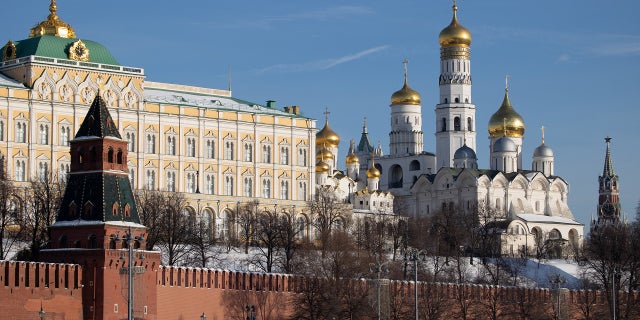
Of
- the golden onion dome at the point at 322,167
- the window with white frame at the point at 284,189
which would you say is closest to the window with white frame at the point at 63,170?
the window with white frame at the point at 284,189

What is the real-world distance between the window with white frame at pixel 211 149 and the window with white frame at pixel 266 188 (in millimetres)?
4373

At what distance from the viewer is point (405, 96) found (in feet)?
537

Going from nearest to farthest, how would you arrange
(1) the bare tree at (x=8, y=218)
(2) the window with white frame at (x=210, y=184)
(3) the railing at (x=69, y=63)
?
(1) the bare tree at (x=8, y=218) → (3) the railing at (x=69, y=63) → (2) the window with white frame at (x=210, y=184)

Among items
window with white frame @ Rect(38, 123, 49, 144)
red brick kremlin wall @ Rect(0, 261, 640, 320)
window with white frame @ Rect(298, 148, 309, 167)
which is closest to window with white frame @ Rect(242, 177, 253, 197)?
window with white frame @ Rect(298, 148, 309, 167)

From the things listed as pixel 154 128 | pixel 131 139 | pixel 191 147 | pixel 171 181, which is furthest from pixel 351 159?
pixel 131 139

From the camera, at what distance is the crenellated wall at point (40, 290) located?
7556 centimetres

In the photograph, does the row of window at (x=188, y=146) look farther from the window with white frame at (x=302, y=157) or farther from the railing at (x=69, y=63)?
the railing at (x=69, y=63)

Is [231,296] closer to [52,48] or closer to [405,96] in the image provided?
[52,48]

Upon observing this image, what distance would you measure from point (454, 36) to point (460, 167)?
425 inches

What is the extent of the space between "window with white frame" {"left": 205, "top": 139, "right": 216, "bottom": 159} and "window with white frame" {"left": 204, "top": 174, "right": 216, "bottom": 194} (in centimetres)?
130

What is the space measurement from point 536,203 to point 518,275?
4089 centimetres

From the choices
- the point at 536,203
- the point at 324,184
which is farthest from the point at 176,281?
the point at 536,203

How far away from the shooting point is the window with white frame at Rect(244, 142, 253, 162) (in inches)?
4988

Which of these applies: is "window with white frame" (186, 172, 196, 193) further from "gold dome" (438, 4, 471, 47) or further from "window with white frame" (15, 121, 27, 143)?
"gold dome" (438, 4, 471, 47)
